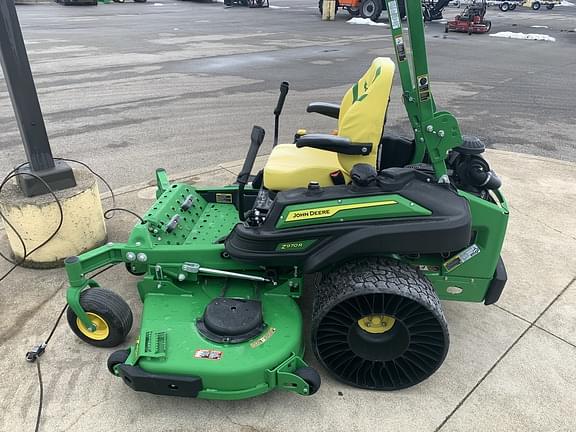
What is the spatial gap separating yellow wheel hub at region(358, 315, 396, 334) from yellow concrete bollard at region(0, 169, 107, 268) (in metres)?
2.26

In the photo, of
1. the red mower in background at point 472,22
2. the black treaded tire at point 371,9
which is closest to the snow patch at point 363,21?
the black treaded tire at point 371,9

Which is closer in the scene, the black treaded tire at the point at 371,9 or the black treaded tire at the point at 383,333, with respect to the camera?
the black treaded tire at the point at 383,333

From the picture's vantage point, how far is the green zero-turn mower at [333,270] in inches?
95.3

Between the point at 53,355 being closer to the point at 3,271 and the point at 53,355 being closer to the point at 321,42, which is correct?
the point at 3,271

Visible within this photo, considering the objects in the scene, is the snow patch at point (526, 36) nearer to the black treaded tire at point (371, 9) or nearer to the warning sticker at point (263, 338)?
the black treaded tire at point (371, 9)

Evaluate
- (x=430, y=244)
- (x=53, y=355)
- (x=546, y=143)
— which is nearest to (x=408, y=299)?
(x=430, y=244)

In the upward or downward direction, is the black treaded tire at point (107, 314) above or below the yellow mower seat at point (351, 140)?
below

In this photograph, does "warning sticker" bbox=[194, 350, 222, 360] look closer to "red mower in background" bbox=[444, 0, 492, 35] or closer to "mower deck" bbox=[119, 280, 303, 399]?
"mower deck" bbox=[119, 280, 303, 399]

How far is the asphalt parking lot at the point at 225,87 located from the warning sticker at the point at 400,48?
3436mm

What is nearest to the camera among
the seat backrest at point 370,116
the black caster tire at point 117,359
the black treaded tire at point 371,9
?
the black caster tire at point 117,359

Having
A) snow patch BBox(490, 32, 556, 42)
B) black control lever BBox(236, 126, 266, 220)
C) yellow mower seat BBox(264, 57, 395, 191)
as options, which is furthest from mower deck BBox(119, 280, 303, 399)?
snow patch BBox(490, 32, 556, 42)

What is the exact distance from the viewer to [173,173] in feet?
18.0

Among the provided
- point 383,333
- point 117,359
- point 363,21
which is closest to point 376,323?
point 383,333

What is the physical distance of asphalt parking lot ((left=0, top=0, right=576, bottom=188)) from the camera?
6.43 meters
